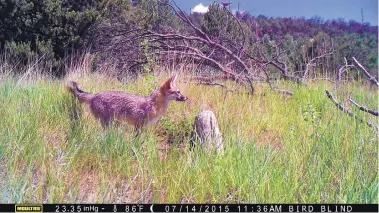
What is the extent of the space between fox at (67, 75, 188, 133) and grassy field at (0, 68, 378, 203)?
12 cm

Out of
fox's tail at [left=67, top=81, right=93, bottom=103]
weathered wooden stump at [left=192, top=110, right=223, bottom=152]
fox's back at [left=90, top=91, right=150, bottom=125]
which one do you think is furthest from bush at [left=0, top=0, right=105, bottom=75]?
weathered wooden stump at [left=192, top=110, right=223, bottom=152]

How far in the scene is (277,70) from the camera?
23.4ft

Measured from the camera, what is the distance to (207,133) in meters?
2.94

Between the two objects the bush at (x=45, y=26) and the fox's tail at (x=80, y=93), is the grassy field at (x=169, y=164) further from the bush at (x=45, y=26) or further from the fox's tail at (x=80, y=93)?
the bush at (x=45, y=26)

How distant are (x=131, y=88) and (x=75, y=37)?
1055 centimetres

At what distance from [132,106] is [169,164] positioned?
1.20 meters

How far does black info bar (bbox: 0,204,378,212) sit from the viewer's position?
1913 mm

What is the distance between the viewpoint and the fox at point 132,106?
3.47 metres

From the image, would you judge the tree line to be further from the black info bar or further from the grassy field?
the black info bar

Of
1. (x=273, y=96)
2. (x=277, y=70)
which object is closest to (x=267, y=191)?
(x=273, y=96)

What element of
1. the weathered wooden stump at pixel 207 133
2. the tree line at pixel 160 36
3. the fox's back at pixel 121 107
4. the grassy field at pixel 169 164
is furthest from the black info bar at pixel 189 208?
the tree line at pixel 160 36

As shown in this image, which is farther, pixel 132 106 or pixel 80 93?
pixel 80 93

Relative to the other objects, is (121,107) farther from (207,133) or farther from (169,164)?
(169,164)

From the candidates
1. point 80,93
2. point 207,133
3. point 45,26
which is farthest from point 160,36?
point 45,26
